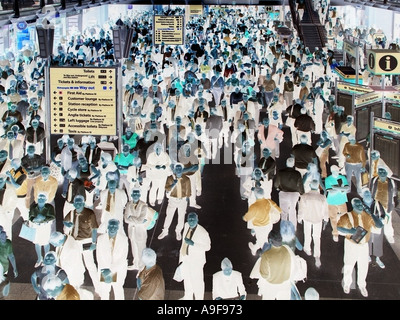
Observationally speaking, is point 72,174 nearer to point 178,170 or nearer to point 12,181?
point 12,181

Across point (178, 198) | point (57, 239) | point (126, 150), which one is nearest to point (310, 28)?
point (126, 150)

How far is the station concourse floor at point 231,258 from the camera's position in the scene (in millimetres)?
7625

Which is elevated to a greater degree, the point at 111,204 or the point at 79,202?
the point at 79,202

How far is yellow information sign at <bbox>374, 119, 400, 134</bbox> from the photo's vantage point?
10.2 m

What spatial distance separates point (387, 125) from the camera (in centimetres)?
1040

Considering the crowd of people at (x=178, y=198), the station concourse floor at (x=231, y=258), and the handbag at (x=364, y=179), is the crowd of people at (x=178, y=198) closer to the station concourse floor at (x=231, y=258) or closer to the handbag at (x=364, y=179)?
the handbag at (x=364, y=179)

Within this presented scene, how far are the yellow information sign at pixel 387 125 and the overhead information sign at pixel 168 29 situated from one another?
16772mm

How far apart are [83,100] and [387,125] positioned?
6.01 metres

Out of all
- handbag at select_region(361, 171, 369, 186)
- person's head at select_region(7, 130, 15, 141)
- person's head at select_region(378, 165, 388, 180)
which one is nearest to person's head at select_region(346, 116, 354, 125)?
handbag at select_region(361, 171, 369, 186)

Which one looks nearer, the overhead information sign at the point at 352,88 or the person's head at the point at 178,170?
the person's head at the point at 178,170

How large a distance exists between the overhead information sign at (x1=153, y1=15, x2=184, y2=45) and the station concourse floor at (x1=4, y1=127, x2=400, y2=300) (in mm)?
15681

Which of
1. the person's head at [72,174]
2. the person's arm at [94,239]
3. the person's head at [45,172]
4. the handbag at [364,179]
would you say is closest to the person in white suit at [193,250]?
the person's arm at [94,239]
